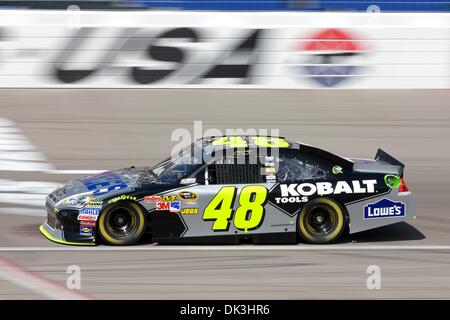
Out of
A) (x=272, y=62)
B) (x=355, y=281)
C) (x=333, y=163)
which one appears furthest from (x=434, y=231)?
(x=272, y=62)

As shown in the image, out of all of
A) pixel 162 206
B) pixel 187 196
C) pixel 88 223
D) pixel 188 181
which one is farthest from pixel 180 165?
pixel 88 223

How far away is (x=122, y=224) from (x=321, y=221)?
6.86 feet

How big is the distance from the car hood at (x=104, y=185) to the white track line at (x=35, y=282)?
3.24ft

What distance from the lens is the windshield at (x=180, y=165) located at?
24.9 feet

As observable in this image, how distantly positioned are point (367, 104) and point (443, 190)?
3593 mm

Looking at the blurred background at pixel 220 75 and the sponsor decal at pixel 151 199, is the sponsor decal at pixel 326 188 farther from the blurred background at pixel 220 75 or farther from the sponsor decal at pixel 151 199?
the blurred background at pixel 220 75

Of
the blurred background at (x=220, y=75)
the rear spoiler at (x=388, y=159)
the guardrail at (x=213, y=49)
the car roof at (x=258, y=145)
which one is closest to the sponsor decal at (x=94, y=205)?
the car roof at (x=258, y=145)

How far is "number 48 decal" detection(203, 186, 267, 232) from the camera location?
24.4ft

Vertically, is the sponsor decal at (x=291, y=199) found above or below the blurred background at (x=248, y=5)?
below

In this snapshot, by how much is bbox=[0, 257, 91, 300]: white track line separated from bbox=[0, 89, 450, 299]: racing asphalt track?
2 centimetres

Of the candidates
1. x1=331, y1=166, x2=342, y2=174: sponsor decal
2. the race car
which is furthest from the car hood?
x1=331, y1=166, x2=342, y2=174: sponsor decal

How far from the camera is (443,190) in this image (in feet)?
33.0

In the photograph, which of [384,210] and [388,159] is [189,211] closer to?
[384,210]

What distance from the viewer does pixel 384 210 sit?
25.3ft
